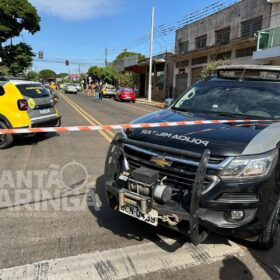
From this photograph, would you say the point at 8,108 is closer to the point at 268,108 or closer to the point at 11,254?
the point at 11,254

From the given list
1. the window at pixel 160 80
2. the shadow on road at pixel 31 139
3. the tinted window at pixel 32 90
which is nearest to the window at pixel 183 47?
the window at pixel 160 80

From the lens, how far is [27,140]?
957 centimetres

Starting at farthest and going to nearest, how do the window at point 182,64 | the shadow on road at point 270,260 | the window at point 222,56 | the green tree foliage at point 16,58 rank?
the green tree foliage at point 16,58 → the window at point 182,64 → the window at point 222,56 → the shadow on road at point 270,260

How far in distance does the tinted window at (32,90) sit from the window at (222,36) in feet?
74.4

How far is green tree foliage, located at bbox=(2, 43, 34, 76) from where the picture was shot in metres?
44.3

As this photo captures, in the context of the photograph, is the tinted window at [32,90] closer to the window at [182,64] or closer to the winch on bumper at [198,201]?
the winch on bumper at [198,201]

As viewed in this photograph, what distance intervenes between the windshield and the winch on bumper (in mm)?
1496

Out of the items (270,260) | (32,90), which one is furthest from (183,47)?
(270,260)

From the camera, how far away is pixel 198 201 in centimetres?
304

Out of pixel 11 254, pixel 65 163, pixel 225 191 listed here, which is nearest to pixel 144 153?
pixel 225 191

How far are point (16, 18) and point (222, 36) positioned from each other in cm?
2877

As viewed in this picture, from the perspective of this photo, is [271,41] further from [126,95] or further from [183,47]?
[183,47]

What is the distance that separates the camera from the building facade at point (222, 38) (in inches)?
→ 998

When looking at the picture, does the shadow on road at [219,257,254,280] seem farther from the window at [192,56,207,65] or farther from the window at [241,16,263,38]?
the window at [192,56,207,65]
